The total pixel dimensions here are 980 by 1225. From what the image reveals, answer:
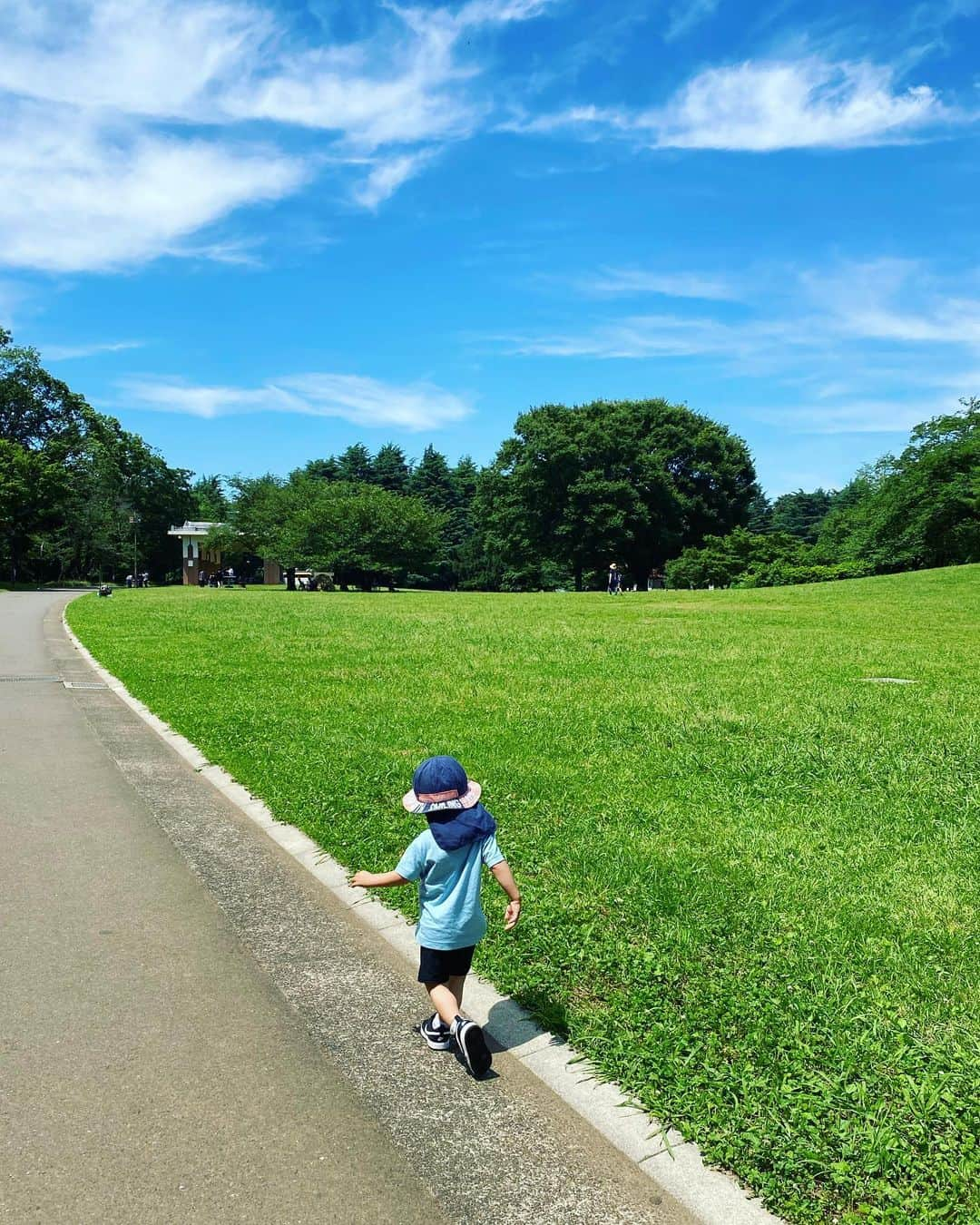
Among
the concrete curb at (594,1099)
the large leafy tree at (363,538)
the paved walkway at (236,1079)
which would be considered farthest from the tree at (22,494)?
the concrete curb at (594,1099)

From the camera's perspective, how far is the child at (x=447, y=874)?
389cm

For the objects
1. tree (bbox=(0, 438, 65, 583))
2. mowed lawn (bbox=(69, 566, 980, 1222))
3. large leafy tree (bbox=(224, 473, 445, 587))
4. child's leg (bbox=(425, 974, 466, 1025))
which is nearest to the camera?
mowed lawn (bbox=(69, 566, 980, 1222))

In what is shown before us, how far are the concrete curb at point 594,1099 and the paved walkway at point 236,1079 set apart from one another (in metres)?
0.06

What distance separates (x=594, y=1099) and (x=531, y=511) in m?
62.3

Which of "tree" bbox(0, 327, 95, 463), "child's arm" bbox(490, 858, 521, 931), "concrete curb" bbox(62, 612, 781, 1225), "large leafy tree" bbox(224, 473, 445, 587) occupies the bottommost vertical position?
"concrete curb" bbox(62, 612, 781, 1225)

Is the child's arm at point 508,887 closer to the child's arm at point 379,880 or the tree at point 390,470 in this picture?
the child's arm at point 379,880

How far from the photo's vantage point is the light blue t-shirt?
3887 millimetres

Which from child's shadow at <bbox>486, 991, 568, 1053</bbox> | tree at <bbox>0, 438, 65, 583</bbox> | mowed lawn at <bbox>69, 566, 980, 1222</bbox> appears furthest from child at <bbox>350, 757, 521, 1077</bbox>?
tree at <bbox>0, 438, 65, 583</bbox>

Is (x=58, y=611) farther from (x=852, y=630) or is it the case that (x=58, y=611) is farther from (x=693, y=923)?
(x=693, y=923)

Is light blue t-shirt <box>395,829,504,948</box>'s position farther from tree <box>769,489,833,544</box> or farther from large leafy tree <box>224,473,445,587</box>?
tree <box>769,489,833,544</box>

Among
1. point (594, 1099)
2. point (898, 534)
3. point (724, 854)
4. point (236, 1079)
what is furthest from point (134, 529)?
point (594, 1099)

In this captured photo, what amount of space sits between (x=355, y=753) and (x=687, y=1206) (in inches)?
252

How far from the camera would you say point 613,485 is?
6188 centimetres

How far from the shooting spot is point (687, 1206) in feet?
9.50
